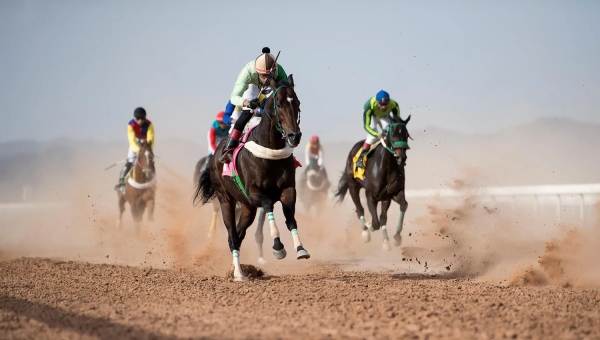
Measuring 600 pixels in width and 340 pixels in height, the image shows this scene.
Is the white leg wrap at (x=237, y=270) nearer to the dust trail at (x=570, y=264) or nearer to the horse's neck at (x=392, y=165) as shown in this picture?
the dust trail at (x=570, y=264)

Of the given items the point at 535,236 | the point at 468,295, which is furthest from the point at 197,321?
the point at 535,236

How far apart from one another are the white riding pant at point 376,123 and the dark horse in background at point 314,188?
30.2 feet

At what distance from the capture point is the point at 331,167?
4272 centimetres

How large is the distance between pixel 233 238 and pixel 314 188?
14463mm

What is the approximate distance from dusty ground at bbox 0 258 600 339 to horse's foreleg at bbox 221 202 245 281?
270mm

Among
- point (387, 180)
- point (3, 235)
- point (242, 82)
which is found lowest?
point (3, 235)

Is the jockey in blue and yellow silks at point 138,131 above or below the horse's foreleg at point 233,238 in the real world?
above

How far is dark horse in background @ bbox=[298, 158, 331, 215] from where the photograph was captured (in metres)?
24.4

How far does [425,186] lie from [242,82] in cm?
2250

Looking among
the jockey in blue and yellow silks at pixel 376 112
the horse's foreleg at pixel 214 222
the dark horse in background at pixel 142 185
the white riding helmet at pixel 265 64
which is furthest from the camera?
the dark horse in background at pixel 142 185

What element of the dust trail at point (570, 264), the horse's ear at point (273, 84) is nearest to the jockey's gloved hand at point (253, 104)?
the horse's ear at point (273, 84)

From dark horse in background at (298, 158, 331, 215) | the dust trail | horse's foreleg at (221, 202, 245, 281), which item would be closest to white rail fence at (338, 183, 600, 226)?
the dust trail

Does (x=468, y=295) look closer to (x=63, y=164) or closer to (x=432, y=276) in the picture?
(x=432, y=276)

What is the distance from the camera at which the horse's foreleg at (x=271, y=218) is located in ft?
28.3
